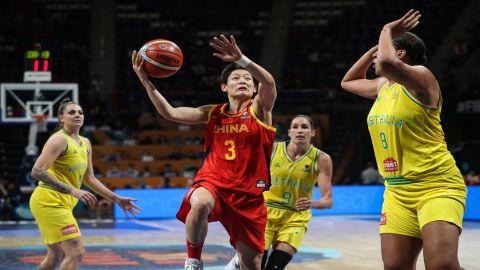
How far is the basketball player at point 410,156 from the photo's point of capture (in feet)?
14.2

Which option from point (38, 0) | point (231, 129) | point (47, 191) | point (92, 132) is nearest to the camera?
point (231, 129)

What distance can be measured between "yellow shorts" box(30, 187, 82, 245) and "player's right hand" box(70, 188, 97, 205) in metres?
0.29

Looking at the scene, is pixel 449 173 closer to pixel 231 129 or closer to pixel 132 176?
pixel 231 129

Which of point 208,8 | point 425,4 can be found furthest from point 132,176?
point 425,4

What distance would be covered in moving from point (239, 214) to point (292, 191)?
4.56 feet

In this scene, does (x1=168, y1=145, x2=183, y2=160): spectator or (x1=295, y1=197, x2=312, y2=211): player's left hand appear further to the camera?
(x1=168, y1=145, x2=183, y2=160): spectator

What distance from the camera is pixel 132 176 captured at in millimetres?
18797

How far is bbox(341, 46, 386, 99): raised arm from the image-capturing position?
504 cm

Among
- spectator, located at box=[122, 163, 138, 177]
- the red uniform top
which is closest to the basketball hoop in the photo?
spectator, located at box=[122, 163, 138, 177]

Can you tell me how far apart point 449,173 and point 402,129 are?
38 cm

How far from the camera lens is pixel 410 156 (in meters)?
4.51

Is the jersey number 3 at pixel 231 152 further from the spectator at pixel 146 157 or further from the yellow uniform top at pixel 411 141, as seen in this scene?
the spectator at pixel 146 157

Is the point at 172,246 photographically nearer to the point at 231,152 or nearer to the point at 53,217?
the point at 53,217

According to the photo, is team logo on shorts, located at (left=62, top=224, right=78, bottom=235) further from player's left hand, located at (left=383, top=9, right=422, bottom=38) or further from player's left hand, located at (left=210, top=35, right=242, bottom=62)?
player's left hand, located at (left=383, top=9, right=422, bottom=38)
